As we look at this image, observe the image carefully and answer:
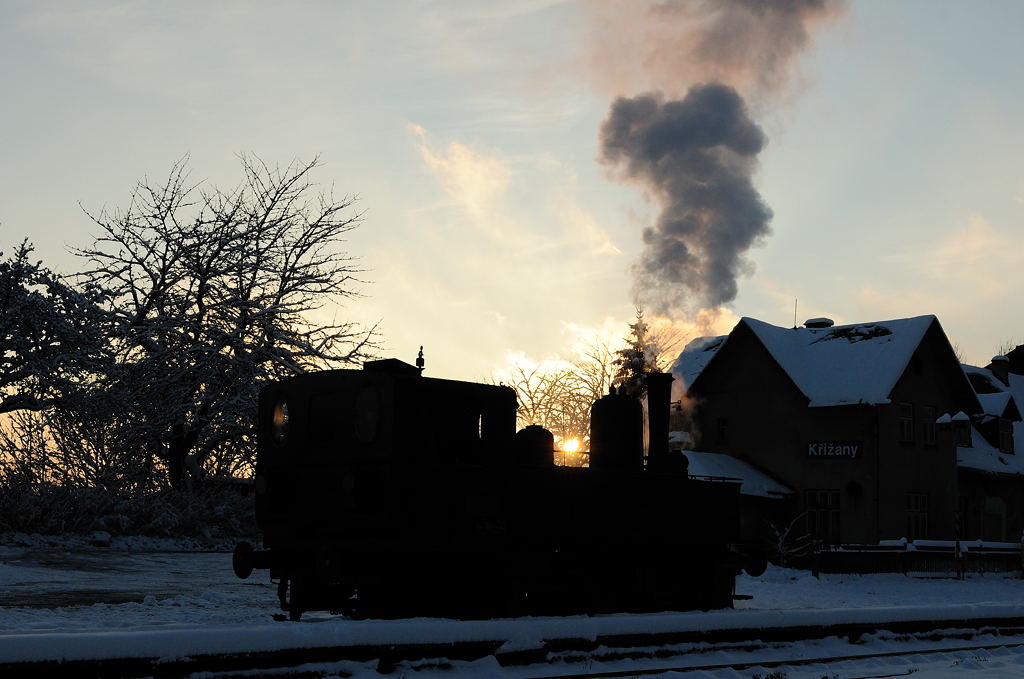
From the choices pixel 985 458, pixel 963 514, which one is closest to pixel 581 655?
pixel 963 514

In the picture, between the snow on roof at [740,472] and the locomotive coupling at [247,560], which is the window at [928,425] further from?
the locomotive coupling at [247,560]

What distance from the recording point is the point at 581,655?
1016 cm

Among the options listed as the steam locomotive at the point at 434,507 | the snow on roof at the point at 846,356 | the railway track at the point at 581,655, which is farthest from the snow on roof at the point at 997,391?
the steam locomotive at the point at 434,507

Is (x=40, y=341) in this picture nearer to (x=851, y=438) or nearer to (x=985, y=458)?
(x=851, y=438)

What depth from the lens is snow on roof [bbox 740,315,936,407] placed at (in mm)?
34219

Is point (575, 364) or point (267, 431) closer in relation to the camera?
point (267, 431)

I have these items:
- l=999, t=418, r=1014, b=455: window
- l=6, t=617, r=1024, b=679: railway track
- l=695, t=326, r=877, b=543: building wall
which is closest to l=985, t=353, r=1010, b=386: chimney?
l=999, t=418, r=1014, b=455: window

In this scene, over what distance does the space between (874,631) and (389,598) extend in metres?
5.87

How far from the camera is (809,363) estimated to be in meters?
36.8

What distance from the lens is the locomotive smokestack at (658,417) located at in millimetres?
14586

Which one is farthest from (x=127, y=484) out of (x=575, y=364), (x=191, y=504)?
(x=575, y=364)

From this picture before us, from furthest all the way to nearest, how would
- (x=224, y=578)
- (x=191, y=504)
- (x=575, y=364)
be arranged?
1. (x=575, y=364)
2. (x=191, y=504)
3. (x=224, y=578)

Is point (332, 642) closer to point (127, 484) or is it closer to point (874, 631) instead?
point (874, 631)

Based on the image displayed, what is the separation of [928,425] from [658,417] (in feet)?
79.4
